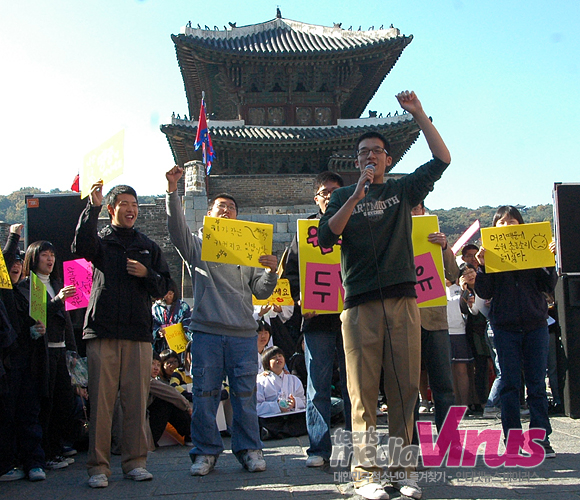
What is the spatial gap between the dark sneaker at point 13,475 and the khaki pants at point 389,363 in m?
2.41

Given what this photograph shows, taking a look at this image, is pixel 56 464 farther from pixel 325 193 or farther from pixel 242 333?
pixel 325 193

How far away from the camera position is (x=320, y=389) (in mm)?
4090

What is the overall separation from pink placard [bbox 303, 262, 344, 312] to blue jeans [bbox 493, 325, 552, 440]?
3.92 feet

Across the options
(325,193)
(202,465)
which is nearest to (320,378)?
(202,465)

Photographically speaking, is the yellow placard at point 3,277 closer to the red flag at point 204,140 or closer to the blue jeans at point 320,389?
the blue jeans at point 320,389

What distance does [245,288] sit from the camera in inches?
171

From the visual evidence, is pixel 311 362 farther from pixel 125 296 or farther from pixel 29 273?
pixel 29 273

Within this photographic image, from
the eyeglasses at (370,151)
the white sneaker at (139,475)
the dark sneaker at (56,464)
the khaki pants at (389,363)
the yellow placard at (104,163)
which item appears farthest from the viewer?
the dark sneaker at (56,464)

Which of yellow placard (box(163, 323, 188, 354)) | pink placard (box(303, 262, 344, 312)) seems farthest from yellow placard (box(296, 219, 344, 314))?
yellow placard (box(163, 323, 188, 354))

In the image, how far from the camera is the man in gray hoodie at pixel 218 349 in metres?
4.04

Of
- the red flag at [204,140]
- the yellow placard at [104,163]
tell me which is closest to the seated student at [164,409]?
the yellow placard at [104,163]

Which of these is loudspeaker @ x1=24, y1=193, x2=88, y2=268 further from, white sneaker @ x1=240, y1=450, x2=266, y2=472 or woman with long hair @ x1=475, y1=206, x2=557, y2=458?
woman with long hair @ x1=475, y1=206, x2=557, y2=458

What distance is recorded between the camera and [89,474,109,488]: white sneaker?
3688 millimetres

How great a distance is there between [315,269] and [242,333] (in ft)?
2.31
